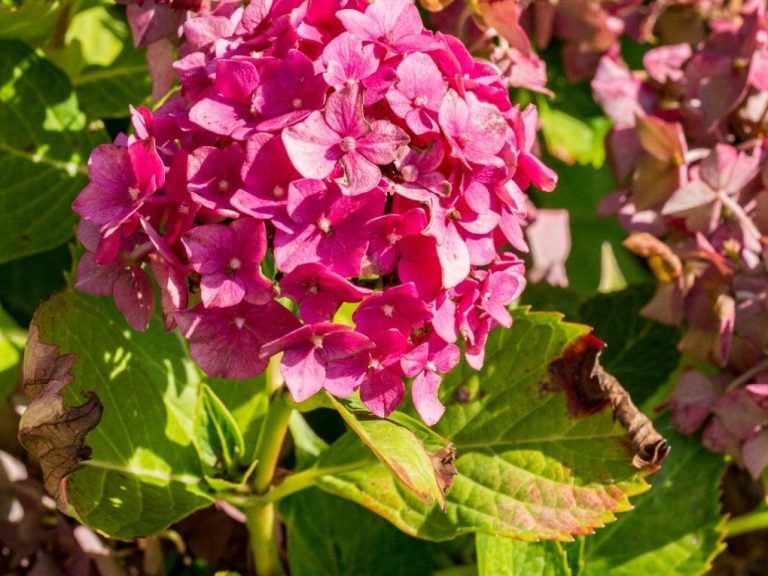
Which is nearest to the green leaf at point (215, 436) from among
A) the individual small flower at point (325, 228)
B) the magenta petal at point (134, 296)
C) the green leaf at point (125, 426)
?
the green leaf at point (125, 426)

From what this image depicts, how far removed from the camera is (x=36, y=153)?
1035 millimetres

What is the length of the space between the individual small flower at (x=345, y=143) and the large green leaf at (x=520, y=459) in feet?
1.00

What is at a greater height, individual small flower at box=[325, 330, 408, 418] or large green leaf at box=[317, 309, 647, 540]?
individual small flower at box=[325, 330, 408, 418]

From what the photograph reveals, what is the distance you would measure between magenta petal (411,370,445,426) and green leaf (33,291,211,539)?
222 millimetres

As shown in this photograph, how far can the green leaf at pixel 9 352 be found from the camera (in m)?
0.96

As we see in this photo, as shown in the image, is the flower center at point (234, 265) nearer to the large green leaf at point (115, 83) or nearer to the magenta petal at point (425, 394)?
the magenta petal at point (425, 394)

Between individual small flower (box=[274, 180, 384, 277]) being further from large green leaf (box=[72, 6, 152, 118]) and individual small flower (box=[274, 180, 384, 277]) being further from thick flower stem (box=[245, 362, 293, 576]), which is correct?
large green leaf (box=[72, 6, 152, 118])

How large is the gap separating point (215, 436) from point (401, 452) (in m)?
0.25

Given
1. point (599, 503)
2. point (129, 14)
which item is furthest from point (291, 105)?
point (599, 503)

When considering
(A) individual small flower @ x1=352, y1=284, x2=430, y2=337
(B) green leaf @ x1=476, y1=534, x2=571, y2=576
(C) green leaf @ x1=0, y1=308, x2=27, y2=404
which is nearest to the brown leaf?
(B) green leaf @ x1=476, y1=534, x2=571, y2=576

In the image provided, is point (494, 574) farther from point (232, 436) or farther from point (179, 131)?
point (179, 131)

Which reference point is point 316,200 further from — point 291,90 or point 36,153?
point 36,153

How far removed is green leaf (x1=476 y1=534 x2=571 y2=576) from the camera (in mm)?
922

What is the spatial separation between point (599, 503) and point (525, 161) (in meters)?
0.31
